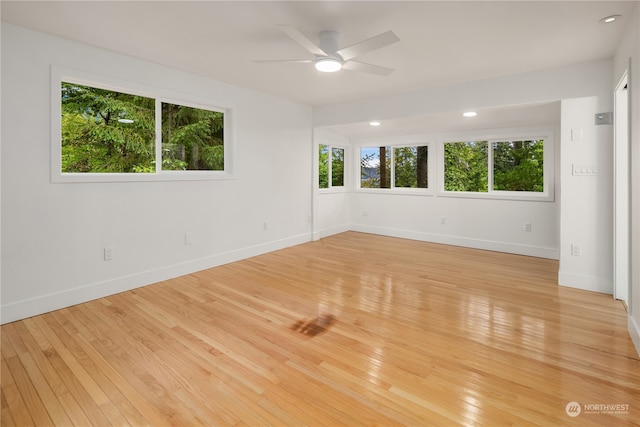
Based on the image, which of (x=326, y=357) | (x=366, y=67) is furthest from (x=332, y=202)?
(x=326, y=357)

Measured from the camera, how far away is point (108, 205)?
3.30m

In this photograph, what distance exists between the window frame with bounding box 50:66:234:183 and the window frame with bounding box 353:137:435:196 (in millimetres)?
3259


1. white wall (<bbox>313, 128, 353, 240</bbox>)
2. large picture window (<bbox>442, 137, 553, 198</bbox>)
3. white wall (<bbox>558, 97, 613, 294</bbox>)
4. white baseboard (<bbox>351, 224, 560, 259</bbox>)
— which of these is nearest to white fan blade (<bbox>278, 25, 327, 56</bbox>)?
white wall (<bbox>558, 97, 613, 294</bbox>)

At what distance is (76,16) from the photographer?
2.56 metres

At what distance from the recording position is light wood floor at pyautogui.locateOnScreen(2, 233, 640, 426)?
1684 millimetres

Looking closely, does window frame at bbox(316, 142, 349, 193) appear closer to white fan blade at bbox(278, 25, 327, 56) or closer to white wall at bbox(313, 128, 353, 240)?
white wall at bbox(313, 128, 353, 240)

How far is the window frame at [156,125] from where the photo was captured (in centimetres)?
292

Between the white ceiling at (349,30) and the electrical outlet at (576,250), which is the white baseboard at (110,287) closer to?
the white ceiling at (349,30)

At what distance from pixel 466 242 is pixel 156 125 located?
4985 mm

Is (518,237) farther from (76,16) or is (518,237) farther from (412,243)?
(76,16)

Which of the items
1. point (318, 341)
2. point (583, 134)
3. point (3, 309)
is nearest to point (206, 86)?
point (3, 309)

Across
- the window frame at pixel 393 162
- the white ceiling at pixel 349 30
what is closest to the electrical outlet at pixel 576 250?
the white ceiling at pixel 349 30

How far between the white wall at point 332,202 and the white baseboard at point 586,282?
3.69 meters

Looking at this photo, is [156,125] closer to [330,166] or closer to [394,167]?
[330,166]
